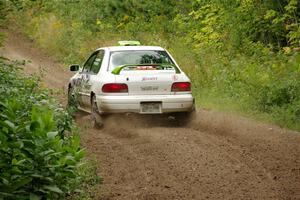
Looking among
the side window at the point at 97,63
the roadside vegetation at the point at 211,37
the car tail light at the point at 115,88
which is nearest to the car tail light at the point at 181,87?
the car tail light at the point at 115,88

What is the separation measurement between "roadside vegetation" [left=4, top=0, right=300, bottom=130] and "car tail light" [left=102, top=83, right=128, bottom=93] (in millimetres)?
2254

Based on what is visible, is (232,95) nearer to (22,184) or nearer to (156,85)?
(156,85)

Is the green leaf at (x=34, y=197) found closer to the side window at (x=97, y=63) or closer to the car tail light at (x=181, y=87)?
the car tail light at (x=181, y=87)

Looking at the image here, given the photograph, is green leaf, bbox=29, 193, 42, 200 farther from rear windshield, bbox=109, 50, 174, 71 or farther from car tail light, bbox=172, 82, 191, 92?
rear windshield, bbox=109, 50, 174, 71

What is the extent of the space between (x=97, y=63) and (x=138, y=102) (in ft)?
5.73

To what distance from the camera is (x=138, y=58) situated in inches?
499

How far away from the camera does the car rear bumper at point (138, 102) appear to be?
11.8m

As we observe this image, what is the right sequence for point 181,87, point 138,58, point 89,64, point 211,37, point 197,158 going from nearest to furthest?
point 197,158 < point 181,87 < point 138,58 < point 89,64 < point 211,37

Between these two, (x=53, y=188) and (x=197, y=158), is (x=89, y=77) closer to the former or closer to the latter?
(x=197, y=158)

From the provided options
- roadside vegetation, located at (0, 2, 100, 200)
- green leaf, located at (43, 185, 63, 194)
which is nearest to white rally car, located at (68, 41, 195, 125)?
roadside vegetation, located at (0, 2, 100, 200)

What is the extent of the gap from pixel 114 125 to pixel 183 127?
52.4 inches

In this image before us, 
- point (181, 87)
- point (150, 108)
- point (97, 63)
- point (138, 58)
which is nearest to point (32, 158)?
point (150, 108)

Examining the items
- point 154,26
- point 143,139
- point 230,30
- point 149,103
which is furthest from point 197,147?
point 154,26

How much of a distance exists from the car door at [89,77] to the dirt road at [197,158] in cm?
51
